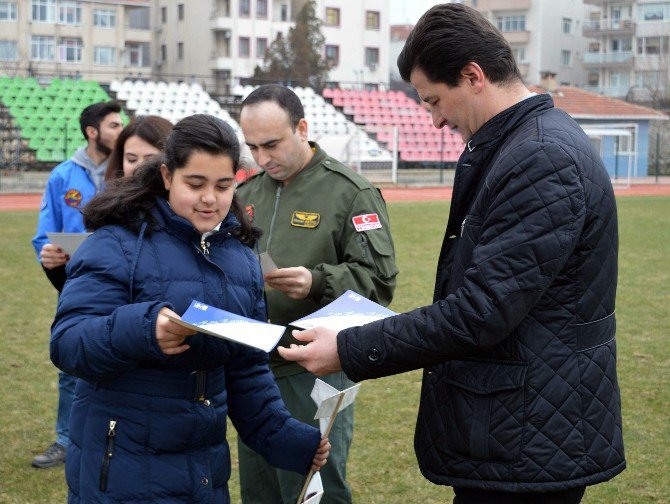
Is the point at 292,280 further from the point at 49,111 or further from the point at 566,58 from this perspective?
the point at 566,58

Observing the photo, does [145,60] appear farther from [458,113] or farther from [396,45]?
[458,113]

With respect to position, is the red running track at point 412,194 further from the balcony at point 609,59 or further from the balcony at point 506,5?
the balcony at point 506,5

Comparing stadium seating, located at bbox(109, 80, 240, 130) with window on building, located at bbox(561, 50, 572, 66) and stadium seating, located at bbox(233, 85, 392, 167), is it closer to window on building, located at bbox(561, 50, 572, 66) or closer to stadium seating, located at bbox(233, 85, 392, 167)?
stadium seating, located at bbox(233, 85, 392, 167)

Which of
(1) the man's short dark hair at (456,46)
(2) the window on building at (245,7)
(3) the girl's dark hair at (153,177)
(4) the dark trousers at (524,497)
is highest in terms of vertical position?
(2) the window on building at (245,7)

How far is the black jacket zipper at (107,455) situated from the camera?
2.57 m

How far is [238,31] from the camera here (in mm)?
61719

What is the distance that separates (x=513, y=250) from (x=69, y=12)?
61851mm

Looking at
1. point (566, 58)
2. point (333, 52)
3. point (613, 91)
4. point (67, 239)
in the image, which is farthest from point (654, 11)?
point (67, 239)

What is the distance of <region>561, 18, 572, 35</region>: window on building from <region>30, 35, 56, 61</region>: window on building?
41.5 metres

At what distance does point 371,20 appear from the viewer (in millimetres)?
67188

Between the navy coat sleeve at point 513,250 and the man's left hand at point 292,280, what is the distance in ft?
3.66

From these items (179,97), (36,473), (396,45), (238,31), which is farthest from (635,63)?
(36,473)

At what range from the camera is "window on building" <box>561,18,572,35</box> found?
78.4m

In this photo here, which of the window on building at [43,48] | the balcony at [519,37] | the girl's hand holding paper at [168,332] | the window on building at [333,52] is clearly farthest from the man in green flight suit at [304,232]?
the balcony at [519,37]
